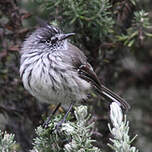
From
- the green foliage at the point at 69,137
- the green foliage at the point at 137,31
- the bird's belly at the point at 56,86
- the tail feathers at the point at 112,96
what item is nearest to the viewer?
the green foliage at the point at 69,137

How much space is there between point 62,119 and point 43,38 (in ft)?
4.11

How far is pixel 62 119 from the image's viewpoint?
3934 mm

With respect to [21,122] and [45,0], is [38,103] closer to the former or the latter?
[21,122]

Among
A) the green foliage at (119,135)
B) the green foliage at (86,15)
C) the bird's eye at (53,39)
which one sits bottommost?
the green foliage at (119,135)

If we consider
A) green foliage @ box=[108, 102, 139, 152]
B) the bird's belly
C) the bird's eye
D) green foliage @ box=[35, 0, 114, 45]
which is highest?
green foliage @ box=[35, 0, 114, 45]

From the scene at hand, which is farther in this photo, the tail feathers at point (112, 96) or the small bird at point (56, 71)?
the tail feathers at point (112, 96)

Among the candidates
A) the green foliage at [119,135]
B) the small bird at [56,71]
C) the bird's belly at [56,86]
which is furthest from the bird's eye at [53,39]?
the green foliage at [119,135]

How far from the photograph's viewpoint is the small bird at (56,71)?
13.4 ft

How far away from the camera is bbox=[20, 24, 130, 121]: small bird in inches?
161

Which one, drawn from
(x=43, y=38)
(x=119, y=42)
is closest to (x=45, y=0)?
(x=43, y=38)

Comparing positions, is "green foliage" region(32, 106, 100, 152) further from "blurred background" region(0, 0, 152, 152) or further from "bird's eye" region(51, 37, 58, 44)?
"bird's eye" region(51, 37, 58, 44)

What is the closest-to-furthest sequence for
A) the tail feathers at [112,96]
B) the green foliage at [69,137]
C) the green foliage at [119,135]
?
1. the green foliage at [119,135]
2. the green foliage at [69,137]
3. the tail feathers at [112,96]

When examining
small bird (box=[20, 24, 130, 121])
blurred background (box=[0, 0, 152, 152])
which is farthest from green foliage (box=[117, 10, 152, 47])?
small bird (box=[20, 24, 130, 121])

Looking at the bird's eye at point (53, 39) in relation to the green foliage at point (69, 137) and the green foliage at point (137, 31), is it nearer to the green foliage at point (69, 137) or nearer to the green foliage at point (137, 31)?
the green foliage at point (137, 31)
